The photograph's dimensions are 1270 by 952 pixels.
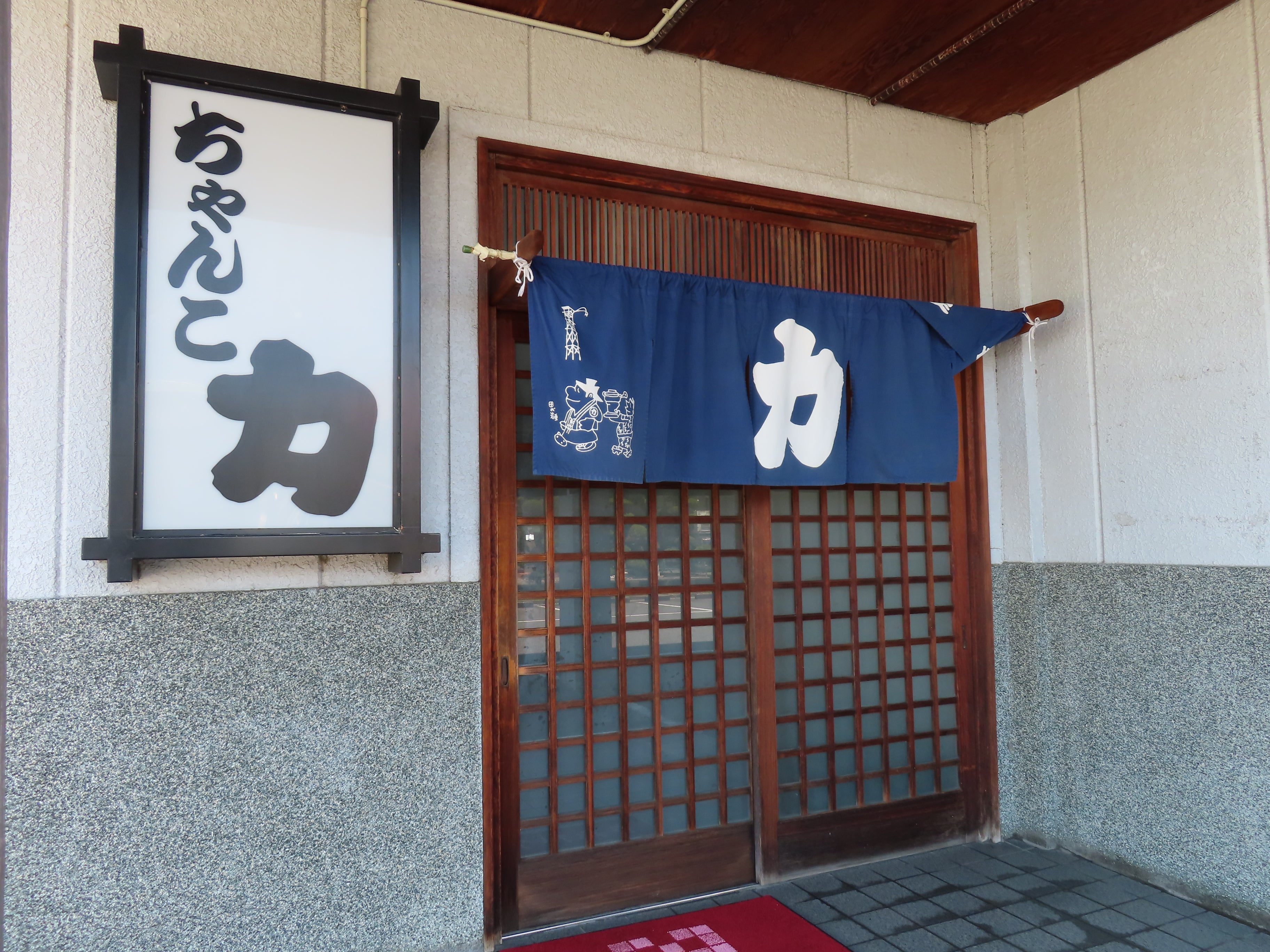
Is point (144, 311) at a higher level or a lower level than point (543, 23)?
lower

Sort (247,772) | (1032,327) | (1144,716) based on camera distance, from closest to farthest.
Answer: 1. (247,772)
2. (1144,716)
3. (1032,327)

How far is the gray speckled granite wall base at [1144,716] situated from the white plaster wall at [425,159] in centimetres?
75

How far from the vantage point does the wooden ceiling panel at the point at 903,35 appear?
4.07m

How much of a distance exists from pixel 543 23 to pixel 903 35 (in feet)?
6.10

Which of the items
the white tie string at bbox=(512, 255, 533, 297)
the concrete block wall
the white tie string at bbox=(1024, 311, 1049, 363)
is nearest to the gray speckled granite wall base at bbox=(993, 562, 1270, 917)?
the concrete block wall

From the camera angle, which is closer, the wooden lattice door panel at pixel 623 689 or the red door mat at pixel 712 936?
the red door mat at pixel 712 936

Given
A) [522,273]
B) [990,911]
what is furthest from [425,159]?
[990,911]

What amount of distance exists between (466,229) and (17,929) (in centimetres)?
331

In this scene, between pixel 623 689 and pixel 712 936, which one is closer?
pixel 712 936

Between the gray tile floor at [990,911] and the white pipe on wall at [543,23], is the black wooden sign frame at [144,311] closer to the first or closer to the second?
the white pipe on wall at [543,23]

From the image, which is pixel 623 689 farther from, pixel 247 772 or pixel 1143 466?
pixel 1143 466

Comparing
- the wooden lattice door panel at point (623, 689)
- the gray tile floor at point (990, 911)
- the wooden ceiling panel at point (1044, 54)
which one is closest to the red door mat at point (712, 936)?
the gray tile floor at point (990, 911)

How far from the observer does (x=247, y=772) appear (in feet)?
11.1

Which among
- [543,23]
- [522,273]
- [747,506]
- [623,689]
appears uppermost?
[543,23]
